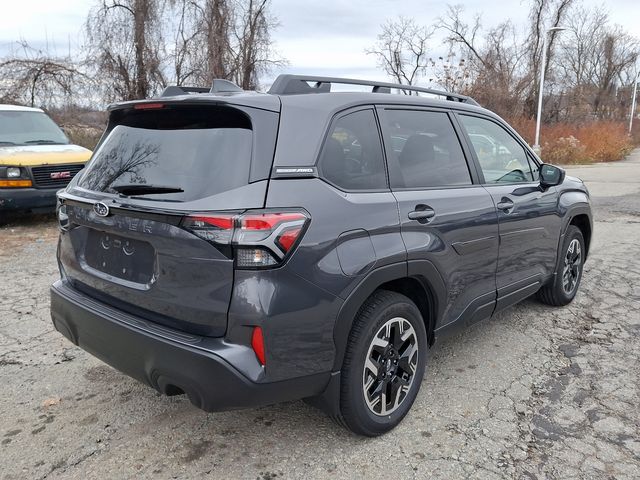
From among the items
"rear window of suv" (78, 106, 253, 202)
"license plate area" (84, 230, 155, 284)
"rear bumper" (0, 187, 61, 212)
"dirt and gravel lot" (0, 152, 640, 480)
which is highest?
"rear window of suv" (78, 106, 253, 202)

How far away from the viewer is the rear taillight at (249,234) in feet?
7.27

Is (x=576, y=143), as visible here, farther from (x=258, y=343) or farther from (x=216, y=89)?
(x=258, y=343)

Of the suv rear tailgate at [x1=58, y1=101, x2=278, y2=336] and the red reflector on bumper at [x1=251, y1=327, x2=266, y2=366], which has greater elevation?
the suv rear tailgate at [x1=58, y1=101, x2=278, y2=336]

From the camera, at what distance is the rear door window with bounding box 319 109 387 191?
261 cm

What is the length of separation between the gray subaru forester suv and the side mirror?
0.99 metres

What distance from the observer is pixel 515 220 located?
3736 millimetres

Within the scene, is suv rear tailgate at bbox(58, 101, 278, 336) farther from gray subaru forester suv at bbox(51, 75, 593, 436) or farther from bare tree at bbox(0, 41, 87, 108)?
bare tree at bbox(0, 41, 87, 108)

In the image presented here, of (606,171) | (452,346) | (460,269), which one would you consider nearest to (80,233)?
(460,269)

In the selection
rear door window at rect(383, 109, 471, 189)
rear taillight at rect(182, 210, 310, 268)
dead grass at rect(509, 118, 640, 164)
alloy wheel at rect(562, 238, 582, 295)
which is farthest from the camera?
dead grass at rect(509, 118, 640, 164)

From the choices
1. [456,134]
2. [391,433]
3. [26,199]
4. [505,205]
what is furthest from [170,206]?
[26,199]

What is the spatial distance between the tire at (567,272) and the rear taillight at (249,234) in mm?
3151

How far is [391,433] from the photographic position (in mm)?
2918

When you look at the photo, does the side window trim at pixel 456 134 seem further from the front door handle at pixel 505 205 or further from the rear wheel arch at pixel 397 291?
the rear wheel arch at pixel 397 291

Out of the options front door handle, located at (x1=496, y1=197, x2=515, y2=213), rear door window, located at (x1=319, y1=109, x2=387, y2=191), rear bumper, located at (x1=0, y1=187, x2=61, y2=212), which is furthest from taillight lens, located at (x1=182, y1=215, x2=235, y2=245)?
rear bumper, located at (x1=0, y1=187, x2=61, y2=212)
